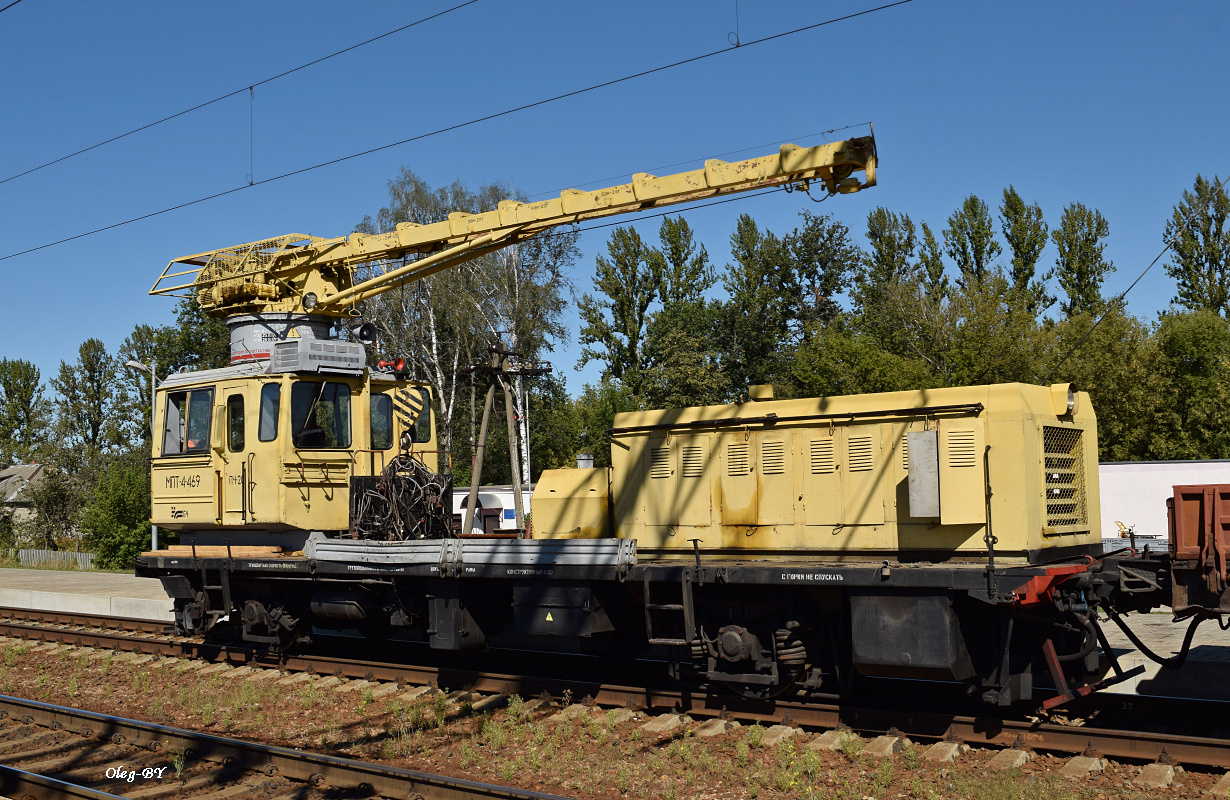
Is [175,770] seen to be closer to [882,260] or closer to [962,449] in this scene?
[962,449]

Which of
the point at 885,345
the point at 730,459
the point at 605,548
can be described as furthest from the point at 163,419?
the point at 885,345

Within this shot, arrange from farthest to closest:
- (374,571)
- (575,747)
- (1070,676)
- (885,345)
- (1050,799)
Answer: (885,345)
(374,571)
(1070,676)
(575,747)
(1050,799)

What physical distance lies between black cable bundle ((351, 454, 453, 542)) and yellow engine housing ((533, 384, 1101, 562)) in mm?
1841

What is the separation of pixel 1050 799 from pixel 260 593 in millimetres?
9580

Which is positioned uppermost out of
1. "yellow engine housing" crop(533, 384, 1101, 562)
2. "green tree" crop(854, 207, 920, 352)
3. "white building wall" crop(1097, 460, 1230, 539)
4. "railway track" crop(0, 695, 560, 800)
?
"green tree" crop(854, 207, 920, 352)

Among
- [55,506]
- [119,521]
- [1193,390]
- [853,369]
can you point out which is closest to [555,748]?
[119,521]

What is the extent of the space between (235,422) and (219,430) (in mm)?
221

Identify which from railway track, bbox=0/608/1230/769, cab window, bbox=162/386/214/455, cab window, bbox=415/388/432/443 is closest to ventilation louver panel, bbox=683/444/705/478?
railway track, bbox=0/608/1230/769

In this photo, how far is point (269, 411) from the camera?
38.2 feet

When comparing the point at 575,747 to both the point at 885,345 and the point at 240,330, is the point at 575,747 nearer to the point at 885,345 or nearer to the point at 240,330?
the point at 240,330

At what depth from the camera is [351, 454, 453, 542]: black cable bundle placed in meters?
11.4

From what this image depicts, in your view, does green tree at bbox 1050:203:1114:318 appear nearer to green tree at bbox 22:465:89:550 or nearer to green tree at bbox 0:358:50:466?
green tree at bbox 22:465:89:550

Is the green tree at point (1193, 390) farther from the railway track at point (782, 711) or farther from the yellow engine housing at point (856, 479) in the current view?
the railway track at point (782, 711)

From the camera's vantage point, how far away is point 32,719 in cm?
984
